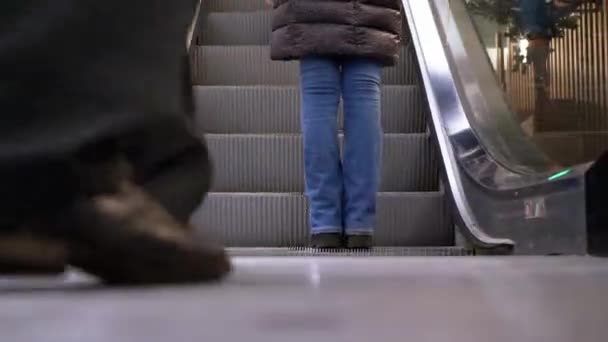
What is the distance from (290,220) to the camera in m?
3.64

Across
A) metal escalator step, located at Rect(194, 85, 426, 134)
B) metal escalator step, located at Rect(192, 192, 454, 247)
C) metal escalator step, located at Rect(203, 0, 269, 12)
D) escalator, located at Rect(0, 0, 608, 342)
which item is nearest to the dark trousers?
escalator, located at Rect(0, 0, 608, 342)

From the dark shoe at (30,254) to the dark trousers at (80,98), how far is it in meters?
0.02

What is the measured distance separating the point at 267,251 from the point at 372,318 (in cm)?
224

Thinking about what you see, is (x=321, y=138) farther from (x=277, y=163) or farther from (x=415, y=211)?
(x=277, y=163)

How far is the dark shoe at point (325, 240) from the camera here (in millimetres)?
3229

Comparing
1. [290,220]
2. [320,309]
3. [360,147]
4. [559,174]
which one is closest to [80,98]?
[320,309]

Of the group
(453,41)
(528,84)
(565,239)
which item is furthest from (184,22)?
(453,41)

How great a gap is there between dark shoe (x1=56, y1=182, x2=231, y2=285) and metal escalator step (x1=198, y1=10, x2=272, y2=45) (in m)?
4.07

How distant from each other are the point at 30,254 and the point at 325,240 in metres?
2.17

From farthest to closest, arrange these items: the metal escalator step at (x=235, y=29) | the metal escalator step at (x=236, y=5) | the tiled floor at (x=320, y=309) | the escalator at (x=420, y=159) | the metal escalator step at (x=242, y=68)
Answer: the metal escalator step at (x=236, y=5), the metal escalator step at (x=235, y=29), the metal escalator step at (x=242, y=68), the escalator at (x=420, y=159), the tiled floor at (x=320, y=309)

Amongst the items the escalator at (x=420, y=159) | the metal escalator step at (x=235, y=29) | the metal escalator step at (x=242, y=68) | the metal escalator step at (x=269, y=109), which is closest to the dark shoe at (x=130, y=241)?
the escalator at (x=420, y=159)

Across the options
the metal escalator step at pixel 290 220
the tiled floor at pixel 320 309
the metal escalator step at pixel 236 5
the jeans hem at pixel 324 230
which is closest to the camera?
the tiled floor at pixel 320 309

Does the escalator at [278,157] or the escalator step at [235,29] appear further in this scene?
the escalator step at [235,29]

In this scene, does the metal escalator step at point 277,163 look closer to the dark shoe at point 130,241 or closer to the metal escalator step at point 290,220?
the metal escalator step at point 290,220
